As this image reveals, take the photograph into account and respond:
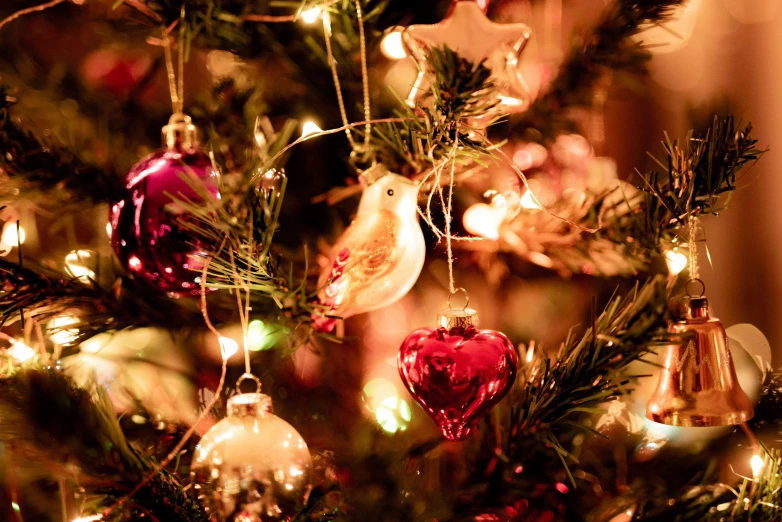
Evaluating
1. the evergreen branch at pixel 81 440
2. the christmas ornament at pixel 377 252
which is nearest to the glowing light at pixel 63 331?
the evergreen branch at pixel 81 440

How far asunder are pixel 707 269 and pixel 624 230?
438 millimetres

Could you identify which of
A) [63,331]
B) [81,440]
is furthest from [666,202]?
[63,331]

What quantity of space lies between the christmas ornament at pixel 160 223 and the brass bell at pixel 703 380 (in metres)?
0.38

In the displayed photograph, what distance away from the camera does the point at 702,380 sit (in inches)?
20.1

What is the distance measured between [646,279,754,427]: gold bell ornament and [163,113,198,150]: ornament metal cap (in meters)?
0.41

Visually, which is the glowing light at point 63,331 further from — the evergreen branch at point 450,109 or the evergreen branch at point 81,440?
the evergreen branch at point 450,109

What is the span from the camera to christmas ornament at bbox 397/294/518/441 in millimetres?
452

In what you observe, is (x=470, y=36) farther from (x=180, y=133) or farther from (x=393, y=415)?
(x=393, y=415)

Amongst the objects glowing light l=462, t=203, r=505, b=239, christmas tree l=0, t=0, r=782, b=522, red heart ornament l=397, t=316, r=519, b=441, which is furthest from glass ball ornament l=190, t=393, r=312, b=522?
glowing light l=462, t=203, r=505, b=239

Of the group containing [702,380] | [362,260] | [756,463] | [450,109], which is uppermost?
[450,109]

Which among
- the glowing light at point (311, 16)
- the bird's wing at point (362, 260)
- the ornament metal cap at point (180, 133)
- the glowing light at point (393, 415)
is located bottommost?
the glowing light at point (393, 415)

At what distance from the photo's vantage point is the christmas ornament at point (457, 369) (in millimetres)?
452

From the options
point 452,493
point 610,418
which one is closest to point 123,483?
point 452,493

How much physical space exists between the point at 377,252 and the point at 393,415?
261 millimetres
